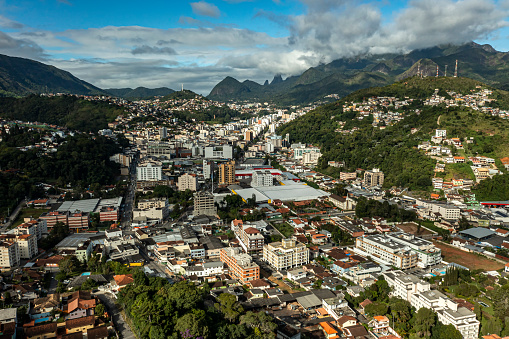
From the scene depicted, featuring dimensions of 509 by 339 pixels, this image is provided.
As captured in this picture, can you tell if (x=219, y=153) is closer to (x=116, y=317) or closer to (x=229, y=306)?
(x=116, y=317)

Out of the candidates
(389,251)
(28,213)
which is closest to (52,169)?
(28,213)

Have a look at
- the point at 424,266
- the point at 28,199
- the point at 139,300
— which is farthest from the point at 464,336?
the point at 28,199

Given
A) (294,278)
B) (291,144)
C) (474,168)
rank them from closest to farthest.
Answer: (294,278), (474,168), (291,144)

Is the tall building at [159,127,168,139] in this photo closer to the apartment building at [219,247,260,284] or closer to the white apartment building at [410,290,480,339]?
the apartment building at [219,247,260,284]

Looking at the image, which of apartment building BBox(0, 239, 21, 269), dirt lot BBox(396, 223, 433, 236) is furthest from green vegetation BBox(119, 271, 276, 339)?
dirt lot BBox(396, 223, 433, 236)

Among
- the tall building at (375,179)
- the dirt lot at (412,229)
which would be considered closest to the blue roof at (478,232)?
the dirt lot at (412,229)

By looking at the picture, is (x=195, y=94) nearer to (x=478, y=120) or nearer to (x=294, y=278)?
(x=478, y=120)

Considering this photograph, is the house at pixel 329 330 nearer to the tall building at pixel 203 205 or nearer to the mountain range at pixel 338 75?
the tall building at pixel 203 205
